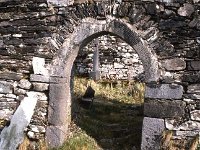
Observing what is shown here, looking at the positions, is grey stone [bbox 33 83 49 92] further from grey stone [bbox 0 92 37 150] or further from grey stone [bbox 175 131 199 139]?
grey stone [bbox 175 131 199 139]

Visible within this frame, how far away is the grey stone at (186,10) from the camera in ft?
20.6

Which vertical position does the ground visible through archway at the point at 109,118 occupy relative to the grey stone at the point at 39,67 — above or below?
below

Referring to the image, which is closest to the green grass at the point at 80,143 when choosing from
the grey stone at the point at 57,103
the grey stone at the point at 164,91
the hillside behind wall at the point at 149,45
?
the grey stone at the point at 57,103

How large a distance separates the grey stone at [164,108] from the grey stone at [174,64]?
0.52m

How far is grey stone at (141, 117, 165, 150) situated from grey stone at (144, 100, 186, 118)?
0.31 feet

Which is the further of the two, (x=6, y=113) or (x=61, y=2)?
(x=6, y=113)

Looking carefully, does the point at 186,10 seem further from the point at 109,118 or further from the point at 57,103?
the point at 109,118

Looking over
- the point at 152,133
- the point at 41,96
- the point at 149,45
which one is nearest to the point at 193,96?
the point at 152,133

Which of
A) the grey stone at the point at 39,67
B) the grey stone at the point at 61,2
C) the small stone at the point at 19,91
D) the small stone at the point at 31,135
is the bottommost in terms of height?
the small stone at the point at 31,135

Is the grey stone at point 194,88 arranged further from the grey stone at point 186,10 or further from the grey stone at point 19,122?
the grey stone at point 19,122

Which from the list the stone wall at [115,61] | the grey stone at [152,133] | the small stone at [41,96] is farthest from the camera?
the stone wall at [115,61]

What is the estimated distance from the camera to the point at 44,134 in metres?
7.17

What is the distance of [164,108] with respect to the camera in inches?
254

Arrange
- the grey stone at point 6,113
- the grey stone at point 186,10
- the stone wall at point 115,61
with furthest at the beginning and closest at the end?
the stone wall at point 115,61 → the grey stone at point 6,113 → the grey stone at point 186,10
